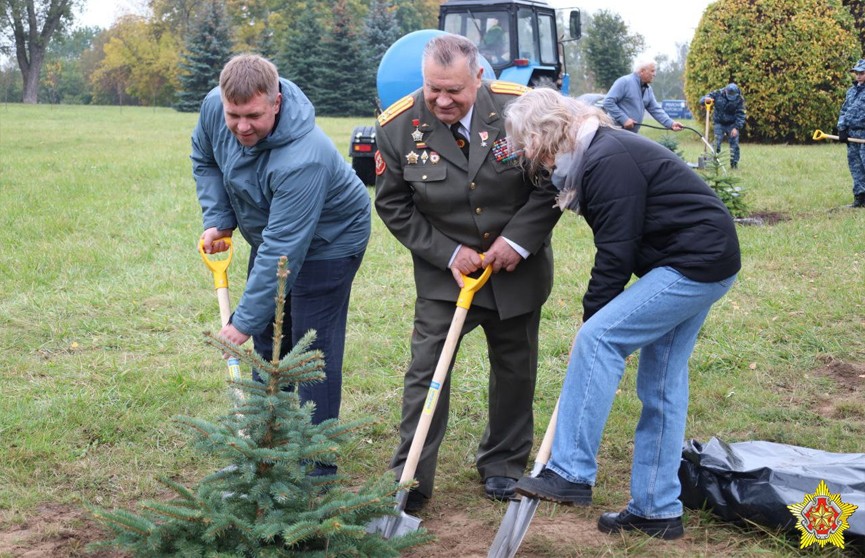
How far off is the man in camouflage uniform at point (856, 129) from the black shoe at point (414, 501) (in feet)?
30.1

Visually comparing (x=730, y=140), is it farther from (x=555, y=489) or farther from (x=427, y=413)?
(x=555, y=489)

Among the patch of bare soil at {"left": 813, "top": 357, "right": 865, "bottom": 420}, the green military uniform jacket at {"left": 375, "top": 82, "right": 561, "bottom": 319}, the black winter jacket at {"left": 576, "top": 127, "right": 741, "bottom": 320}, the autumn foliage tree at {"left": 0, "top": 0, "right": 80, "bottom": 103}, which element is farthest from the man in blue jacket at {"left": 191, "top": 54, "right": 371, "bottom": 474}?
the autumn foliage tree at {"left": 0, "top": 0, "right": 80, "bottom": 103}

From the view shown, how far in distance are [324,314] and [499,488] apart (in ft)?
3.57

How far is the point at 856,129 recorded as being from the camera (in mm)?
11625

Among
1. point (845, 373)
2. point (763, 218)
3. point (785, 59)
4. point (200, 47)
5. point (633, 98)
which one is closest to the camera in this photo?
point (845, 373)

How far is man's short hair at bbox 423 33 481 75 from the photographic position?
139 inches

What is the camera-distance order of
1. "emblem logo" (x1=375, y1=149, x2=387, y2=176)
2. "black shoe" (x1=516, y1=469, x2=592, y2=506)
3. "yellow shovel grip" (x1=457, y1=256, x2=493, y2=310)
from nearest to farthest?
"black shoe" (x1=516, y1=469, x2=592, y2=506), "yellow shovel grip" (x1=457, y1=256, x2=493, y2=310), "emblem logo" (x1=375, y1=149, x2=387, y2=176)

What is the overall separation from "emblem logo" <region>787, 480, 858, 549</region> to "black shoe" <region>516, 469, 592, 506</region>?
3.03 ft

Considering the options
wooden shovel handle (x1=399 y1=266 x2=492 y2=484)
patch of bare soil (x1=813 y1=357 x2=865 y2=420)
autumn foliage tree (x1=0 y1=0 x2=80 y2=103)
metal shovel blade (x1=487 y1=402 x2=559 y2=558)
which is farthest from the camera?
autumn foliage tree (x1=0 y1=0 x2=80 y2=103)

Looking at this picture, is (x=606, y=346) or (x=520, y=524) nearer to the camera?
(x=606, y=346)

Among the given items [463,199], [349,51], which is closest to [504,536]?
[463,199]

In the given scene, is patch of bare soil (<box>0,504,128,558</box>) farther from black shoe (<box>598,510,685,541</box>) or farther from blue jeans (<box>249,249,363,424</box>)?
black shoe (<box>598,510,685,541</box>)

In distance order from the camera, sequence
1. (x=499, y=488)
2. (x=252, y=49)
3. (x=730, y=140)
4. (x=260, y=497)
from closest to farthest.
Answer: (x=260, y=497) → (x=499, y=488) → (x=730, y=140) → (x=252, y=49)

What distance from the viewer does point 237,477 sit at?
311 centimetres
